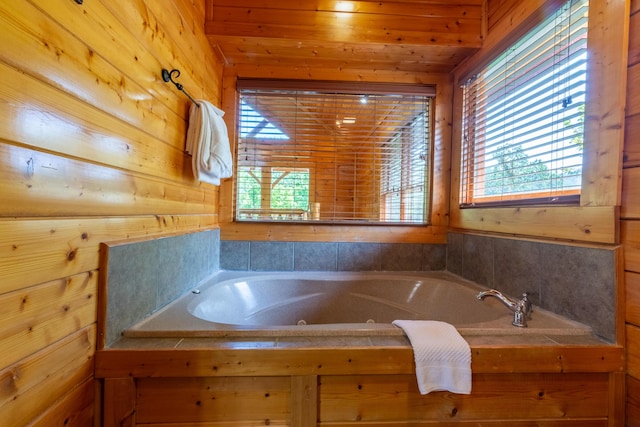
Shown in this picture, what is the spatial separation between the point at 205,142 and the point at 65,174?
0.74 metres

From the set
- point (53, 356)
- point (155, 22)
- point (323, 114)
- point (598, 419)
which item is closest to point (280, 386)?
point (53, 356)

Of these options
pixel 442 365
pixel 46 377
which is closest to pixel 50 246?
pixel 46 377

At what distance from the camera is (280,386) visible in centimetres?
95

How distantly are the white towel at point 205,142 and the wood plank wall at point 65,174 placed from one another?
0.23 meters

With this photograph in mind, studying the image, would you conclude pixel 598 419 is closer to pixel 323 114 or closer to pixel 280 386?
pixel 280 386

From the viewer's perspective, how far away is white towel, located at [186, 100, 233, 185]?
1.43 metres

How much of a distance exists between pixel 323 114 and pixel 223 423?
1.97 metres

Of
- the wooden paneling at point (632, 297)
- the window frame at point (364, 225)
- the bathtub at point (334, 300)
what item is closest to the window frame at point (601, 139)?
the wooden paneling at point (632, 297)

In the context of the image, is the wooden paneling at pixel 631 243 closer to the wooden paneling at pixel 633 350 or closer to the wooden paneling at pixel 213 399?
the wooden paneling at pixel 633 350

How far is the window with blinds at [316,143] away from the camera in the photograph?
6.91ft

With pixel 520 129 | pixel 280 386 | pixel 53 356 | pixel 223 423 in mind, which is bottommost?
pixel 223 423

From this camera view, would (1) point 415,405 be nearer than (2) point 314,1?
Yes

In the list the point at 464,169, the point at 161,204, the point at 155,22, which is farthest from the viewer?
the point at 464,169

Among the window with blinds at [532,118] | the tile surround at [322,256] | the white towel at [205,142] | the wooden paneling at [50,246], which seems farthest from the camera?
the tile surround at [322,256]
